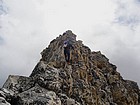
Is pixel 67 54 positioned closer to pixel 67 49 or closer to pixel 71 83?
pixel 67 49

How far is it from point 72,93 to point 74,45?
1691cm

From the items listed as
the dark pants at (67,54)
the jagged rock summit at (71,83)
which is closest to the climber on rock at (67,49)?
the dark pants at (67,54)

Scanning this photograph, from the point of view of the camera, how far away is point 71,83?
6588 cm

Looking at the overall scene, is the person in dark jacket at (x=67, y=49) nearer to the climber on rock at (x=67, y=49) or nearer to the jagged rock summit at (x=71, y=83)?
the climber on rock at (x=67, y=49)

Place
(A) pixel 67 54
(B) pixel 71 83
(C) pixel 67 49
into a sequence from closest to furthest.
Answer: (B) pixel 71 83 → (A) pixel 67 54 → (C) pixel 67 49

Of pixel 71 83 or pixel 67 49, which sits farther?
pixel 67 49

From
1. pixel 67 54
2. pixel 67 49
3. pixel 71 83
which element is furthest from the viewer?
pixel 67 49

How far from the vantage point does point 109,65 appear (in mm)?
86125

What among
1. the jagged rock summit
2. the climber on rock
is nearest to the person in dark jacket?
the climber on rock

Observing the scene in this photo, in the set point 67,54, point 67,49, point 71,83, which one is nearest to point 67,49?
point 67,49

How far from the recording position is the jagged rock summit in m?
54.4

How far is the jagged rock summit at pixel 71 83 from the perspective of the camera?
5441 cm

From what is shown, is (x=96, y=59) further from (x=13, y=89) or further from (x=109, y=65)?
(x=13, y=89)

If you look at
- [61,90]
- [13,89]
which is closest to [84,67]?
[61,90]
